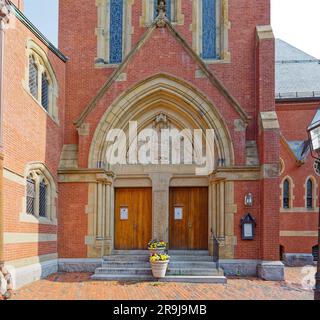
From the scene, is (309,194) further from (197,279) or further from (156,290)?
(156,290)

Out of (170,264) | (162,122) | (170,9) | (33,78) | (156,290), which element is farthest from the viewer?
(170,9)

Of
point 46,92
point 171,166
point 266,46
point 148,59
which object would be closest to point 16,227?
point 46,92

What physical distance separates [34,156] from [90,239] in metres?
3.41

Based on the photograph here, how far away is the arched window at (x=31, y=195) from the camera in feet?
40.7

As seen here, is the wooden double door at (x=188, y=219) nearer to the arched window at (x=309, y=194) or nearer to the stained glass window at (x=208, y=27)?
the stained glass window at (x=208, y=27)

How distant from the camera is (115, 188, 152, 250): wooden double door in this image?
14922 mm

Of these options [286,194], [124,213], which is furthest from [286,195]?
[124,213]

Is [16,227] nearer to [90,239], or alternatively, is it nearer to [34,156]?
[34,156]

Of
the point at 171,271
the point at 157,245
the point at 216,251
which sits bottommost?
the point at 171,271

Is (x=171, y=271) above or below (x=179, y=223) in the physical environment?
below

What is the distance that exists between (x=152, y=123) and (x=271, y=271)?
6.23m

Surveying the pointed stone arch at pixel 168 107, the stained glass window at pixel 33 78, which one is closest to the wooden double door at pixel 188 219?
the pointed stone arch at pixel 168 107

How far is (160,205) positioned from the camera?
48.3 feet

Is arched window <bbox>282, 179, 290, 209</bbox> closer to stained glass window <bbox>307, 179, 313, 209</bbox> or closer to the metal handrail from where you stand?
stained glass window <bbox>307, 179, 313, 209</bbox>
